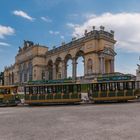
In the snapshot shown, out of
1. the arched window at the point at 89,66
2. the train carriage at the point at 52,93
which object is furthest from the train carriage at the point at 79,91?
the arched window at the point at 89,66

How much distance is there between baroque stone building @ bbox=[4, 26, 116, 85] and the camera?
45.6 m

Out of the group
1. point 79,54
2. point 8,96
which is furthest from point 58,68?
point 8,96

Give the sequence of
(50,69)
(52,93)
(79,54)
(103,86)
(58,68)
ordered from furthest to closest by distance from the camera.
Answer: (50,69), (58,68), (79,54), (52,93), (103,86)

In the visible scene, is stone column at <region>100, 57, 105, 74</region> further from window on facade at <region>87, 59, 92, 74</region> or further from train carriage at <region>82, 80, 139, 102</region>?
train carriage at <region>82, 80, 139, 102</region>

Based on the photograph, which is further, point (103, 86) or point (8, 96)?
point (8, 96)

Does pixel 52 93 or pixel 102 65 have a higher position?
pixel 102 65

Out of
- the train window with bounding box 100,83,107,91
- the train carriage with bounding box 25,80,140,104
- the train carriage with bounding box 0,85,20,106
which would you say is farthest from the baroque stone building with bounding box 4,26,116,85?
the train carriage with bounding box 0,85,20,106

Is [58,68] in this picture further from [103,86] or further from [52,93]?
[103,86]

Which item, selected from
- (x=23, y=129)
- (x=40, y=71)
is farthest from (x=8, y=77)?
(x=23, y=129)

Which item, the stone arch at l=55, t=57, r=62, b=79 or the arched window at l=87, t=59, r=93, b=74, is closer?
the arched window at l=87, t=59, r=93, b=74

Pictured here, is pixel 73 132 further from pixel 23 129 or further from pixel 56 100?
pixel 56 100

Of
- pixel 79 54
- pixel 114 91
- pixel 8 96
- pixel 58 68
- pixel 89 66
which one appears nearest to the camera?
pixel 114 91

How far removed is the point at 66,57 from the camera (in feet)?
177

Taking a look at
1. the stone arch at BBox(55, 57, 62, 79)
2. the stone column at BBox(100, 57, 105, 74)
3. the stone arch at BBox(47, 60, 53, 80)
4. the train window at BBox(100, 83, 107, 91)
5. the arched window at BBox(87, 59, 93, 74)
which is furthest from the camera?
the stone arch at BBox(47, 60, 53, 80)
